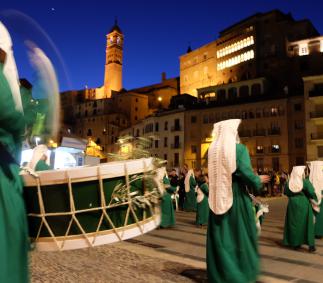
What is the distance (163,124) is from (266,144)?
17640 mm

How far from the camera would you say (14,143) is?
241 centimetres

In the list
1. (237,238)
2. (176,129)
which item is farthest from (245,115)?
(237,238)

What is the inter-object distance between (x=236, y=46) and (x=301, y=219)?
212 feet

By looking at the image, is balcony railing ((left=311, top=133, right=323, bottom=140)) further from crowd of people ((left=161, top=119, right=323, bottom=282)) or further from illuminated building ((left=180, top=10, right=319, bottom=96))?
crowd of people ((left=161, top=119, right=323, bottom=282))

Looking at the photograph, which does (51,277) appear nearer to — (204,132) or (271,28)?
(204,132)

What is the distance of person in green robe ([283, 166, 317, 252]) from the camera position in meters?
8.79

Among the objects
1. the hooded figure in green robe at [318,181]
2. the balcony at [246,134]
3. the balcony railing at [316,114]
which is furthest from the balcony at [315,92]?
the hooded figure in green robe at [318,181]

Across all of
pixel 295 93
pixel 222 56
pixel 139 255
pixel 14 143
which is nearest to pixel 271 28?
pixel 222 56

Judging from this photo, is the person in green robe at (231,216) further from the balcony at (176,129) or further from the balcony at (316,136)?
the balcony at (176,129)

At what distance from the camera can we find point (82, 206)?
3.30 metres

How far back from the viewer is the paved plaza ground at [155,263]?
5969 mm

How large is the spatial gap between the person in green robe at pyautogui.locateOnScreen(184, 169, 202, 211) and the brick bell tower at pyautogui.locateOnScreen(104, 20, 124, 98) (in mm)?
83437

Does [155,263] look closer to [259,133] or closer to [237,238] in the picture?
[237,238]

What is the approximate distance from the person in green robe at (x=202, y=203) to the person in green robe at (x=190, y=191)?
450cm
